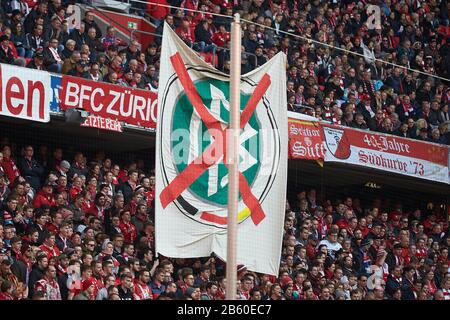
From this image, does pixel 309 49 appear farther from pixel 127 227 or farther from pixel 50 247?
pixel 50 247

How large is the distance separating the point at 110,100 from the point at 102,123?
0.34m

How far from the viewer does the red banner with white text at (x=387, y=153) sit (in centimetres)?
1836

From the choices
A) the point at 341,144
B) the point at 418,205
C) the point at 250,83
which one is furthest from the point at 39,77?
the point at 418,205

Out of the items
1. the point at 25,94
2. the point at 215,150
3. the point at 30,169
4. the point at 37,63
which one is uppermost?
the point at 37,63

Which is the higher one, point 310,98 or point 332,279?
point 310,98

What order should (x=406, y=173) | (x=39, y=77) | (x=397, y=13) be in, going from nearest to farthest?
(x=39, y=77)
(x=406, y=173)
(x=397, y=13)

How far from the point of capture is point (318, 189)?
19.0 metres

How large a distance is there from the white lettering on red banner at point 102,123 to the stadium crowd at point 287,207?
0.49 m

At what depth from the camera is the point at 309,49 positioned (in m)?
18.6

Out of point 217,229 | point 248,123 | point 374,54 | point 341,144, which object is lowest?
point 217,229

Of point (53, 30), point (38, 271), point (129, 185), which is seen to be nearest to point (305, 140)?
point (129, 185)

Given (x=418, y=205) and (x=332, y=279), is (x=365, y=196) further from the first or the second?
(x=332, y=279)

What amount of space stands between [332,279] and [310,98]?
129 inches
